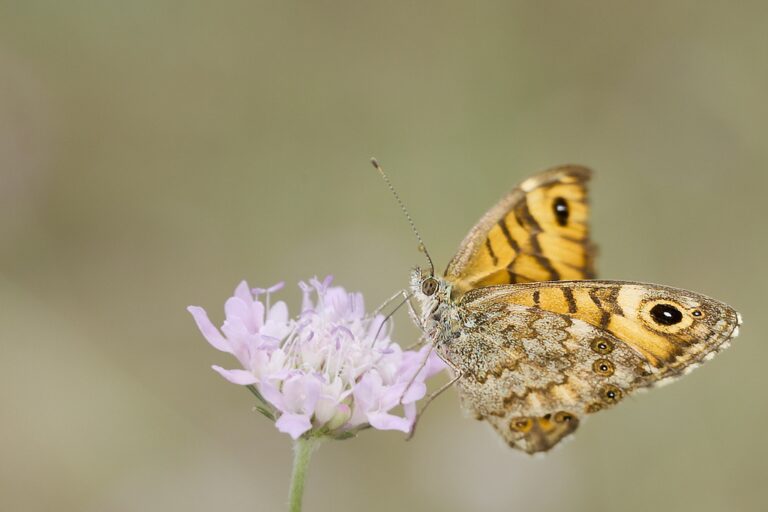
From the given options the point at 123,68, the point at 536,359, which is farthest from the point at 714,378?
the point at 123,68

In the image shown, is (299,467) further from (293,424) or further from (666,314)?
(666,314)

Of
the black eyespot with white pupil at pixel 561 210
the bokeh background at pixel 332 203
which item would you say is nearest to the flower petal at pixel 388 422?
the black eyespot with white pupil at pixel 561 210

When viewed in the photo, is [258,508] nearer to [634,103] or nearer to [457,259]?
[457,259]

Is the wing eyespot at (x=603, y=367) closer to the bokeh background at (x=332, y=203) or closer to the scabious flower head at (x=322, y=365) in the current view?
the scabious flower head at (x=322, y=365)

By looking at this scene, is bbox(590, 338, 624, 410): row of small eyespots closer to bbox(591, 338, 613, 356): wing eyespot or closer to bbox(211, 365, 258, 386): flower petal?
bbox(591, 338, 613, 356): wing eyespot

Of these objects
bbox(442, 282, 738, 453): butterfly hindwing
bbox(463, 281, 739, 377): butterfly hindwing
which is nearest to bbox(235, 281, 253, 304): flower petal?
bbox(442, 282, 738, 453): butterfly hindwing

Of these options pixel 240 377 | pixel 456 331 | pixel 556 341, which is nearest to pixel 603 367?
pixel 556 341
